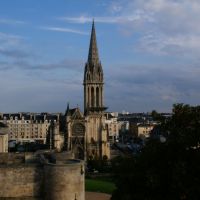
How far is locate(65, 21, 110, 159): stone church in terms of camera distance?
98.8 m

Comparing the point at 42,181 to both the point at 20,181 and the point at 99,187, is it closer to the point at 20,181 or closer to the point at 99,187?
the point at 20,181

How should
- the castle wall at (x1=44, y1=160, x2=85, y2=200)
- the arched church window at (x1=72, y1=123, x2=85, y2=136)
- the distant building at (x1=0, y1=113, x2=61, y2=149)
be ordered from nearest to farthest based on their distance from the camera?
the castle wall at (x1=44, y1=160, x2=85, y2=200), the arched church window at (x1=72, y1=123, x2=85, y2=136), the distant building at (x1=0, y1=113, x2=61, y2=149)

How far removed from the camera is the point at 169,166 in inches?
939

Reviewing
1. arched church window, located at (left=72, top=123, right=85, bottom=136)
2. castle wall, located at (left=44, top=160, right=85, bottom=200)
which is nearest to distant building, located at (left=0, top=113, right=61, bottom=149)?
arched church window, located at (left=72, top=123, right=85, bottom=136)

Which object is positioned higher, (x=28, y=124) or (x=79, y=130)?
(x=28, y=124)

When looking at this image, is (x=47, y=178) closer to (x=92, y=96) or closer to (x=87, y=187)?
(x=87, y=187)

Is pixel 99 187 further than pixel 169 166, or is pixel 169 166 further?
pixel 99 187

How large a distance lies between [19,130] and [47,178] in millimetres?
120695

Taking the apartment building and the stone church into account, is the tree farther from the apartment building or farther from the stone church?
the apartment building

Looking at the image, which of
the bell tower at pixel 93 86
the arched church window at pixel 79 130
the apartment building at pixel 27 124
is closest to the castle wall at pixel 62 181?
the arched church window at pixel 79 130

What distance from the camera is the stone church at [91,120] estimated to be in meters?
98.8

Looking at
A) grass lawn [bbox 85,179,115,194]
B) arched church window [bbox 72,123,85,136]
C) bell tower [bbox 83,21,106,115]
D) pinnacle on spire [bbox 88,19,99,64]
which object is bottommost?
grass lawn [bbox 85,179,115,194]

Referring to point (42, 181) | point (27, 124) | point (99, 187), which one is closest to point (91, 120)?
point (99, 187)

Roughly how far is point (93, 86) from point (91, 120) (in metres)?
6.83
